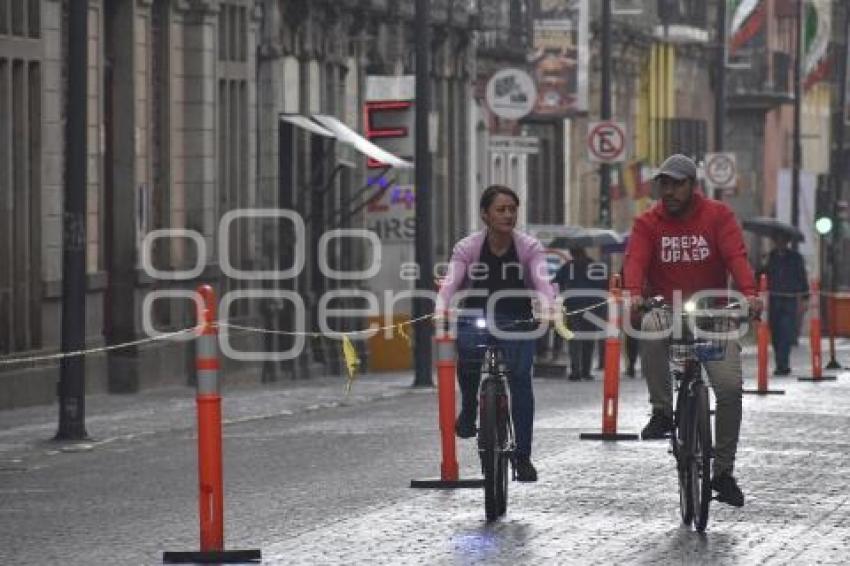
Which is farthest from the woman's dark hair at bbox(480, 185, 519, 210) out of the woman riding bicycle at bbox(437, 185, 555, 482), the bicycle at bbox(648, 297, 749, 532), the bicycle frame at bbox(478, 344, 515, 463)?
the bicycle at bbox(648, 297, 749, 532)

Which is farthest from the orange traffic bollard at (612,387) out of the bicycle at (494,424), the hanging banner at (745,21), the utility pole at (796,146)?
the hanging banner at (745,21)

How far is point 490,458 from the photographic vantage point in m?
16.4

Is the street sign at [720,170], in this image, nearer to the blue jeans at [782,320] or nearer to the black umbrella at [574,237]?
the black umbrella at [574,237]

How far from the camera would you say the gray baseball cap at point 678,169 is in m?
16.4

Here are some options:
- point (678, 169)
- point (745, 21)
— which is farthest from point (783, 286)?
point (745, 21)

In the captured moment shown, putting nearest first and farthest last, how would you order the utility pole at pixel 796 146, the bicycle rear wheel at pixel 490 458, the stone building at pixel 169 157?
the bicycle rear wheel at pixel 490 458, the stone building at pixel 169 157, the utility pole at pixel 796 146

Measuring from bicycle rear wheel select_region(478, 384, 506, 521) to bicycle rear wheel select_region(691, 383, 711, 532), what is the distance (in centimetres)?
106

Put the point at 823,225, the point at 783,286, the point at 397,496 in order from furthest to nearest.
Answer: the point at 823,225, the point at 783,286, the point at 397,496

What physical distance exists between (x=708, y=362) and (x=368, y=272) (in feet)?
99.0

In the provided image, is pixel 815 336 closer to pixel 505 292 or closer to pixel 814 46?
pixel 505 292

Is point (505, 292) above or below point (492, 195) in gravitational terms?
below

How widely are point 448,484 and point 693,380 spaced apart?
8.55 feet

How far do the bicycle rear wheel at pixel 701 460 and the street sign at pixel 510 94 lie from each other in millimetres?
33859

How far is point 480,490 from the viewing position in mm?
18281
